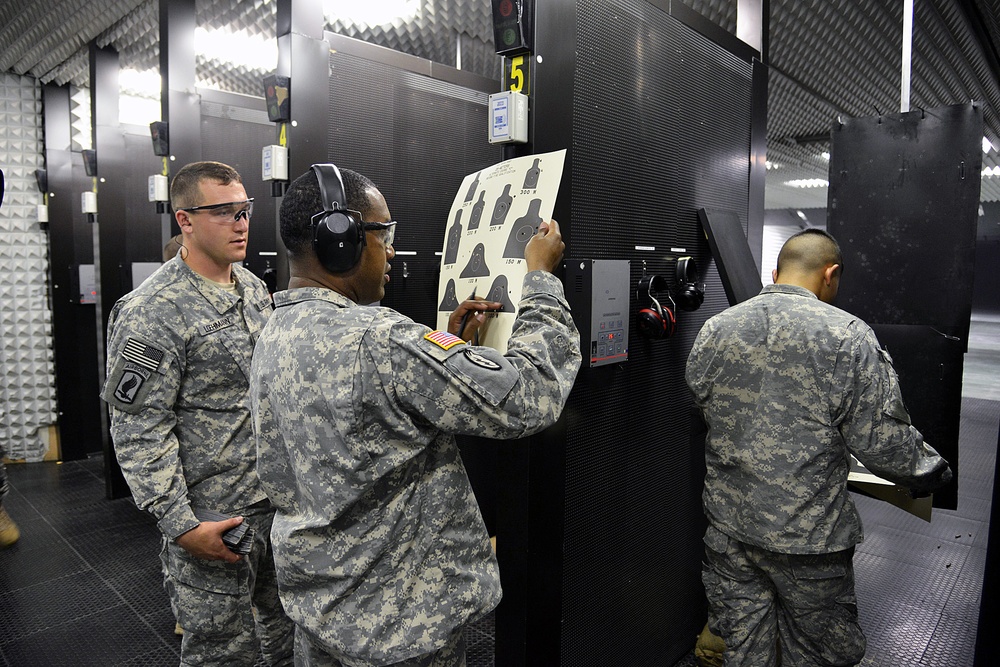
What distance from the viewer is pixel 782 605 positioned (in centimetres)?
216

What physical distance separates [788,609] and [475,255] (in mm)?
1544

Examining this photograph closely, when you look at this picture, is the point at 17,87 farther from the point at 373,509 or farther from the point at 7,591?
the point at 373,509

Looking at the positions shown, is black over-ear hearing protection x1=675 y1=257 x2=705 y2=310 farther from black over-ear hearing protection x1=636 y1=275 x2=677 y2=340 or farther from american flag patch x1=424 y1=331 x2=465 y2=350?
american flag patch x1=424 y1=331 x2=465 y2=350

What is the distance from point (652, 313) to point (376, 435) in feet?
3.98

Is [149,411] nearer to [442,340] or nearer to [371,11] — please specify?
[442,340]

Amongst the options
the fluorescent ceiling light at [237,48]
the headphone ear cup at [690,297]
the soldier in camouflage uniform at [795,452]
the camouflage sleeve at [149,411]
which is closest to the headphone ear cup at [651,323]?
the soldier in camouflage uniform at [795,452]

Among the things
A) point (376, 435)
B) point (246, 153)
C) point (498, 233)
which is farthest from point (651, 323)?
point (246, 153)

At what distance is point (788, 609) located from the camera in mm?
2100

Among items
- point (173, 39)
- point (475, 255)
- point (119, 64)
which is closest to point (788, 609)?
point (475, 255)

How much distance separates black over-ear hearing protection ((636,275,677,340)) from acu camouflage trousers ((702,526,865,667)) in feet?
2.31

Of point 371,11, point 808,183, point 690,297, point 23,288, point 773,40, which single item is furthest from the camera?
point 808,183

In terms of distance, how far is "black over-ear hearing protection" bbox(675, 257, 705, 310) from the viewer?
2348 mm

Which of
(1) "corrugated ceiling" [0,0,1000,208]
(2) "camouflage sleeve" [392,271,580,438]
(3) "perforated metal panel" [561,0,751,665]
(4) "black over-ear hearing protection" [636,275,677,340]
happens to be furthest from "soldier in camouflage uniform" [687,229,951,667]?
(1) "corrugated ceiling" [0,0,1000,208]

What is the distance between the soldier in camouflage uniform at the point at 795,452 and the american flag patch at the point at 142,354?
1682 mm
